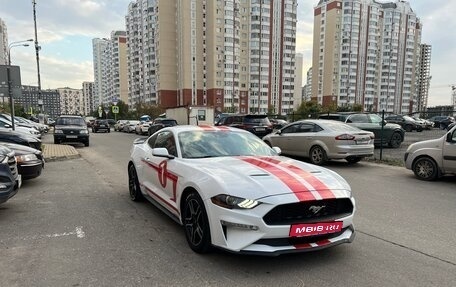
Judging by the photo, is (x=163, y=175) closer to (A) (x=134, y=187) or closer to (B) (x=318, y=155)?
(A) (x=134, y=187)

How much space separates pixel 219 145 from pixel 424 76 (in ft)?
478

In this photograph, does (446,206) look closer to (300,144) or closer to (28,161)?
(300,144)

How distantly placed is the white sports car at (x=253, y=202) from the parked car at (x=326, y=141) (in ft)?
21.7

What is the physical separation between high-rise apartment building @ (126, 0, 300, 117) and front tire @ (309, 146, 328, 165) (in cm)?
7618

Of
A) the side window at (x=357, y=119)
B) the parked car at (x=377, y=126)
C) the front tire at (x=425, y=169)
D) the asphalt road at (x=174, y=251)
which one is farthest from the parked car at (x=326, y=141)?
the side window at (x=357, y=119)

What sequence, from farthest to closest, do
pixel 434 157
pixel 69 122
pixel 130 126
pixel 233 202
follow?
1. pixel 130 126
2. pixel 69 122
3. pixel 434 157
4. pixel 233 202

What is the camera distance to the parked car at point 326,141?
424 inches

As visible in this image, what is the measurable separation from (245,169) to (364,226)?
7.34 ft

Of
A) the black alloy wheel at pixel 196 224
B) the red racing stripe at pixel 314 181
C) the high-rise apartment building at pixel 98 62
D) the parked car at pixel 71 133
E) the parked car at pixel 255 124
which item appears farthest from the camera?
the high-rise apartment building at pixel 98 62

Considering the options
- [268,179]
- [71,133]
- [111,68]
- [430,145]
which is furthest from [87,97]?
[268,179]

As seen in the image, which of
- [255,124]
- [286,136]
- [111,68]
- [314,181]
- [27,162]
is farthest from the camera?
[111,68]

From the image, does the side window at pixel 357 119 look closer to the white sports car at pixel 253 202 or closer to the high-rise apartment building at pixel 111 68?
the white sports car at pixel 253 202

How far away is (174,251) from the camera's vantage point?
13.3 feet

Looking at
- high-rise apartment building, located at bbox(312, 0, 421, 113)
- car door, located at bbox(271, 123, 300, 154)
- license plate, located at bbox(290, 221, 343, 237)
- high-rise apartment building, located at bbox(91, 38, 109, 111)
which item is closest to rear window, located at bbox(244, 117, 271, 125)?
car door, located at bbox(271, 123, 300, 154)
